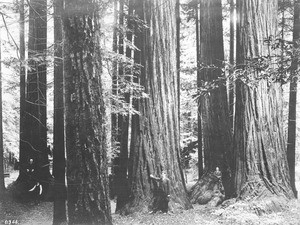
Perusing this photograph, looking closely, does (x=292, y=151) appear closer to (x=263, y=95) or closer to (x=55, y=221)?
(x=263, y=95)

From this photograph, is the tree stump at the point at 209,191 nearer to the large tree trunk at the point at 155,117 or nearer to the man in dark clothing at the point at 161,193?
the large tree trunk at the point at 155,117

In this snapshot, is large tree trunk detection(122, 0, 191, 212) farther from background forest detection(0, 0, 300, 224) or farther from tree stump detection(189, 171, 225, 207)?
tree stump detection(189, 171, 225, 207)

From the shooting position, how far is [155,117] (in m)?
7.74

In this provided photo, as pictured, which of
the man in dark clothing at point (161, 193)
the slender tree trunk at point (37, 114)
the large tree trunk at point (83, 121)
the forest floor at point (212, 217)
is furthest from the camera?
the slender tree trunk at point (37, 114)

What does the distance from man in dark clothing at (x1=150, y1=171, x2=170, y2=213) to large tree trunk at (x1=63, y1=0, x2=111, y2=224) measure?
10.5ft

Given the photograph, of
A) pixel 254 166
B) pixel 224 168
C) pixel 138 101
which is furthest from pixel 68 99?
pixel 224 168

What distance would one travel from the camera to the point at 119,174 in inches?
536

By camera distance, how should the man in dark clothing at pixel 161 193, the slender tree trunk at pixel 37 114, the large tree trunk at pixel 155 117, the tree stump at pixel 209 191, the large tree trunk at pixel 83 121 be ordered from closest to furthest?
the large tree trunk at pixel 83 121, the man in dark clothing at pixel 161 193, the large tree trunk at pixel 155 117, the tree stump at pixel 209 191, the slender tree trunk at pixel 37 114

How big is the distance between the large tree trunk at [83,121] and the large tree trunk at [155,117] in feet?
10.8

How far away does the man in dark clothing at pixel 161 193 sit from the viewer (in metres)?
7.39

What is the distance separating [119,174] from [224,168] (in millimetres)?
5729

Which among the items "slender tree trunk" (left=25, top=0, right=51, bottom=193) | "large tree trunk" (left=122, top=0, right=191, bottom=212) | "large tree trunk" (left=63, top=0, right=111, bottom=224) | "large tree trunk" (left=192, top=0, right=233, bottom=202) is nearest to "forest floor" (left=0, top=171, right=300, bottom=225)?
"large tree trunk" (left=122, top=0, right=191, bottom=212)

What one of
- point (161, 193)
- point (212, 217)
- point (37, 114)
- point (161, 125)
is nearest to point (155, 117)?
point (161, 125)

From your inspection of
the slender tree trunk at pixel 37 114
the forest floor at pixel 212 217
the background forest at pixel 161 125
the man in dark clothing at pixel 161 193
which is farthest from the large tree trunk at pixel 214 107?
the slender tree trunk at pixel 37 114
